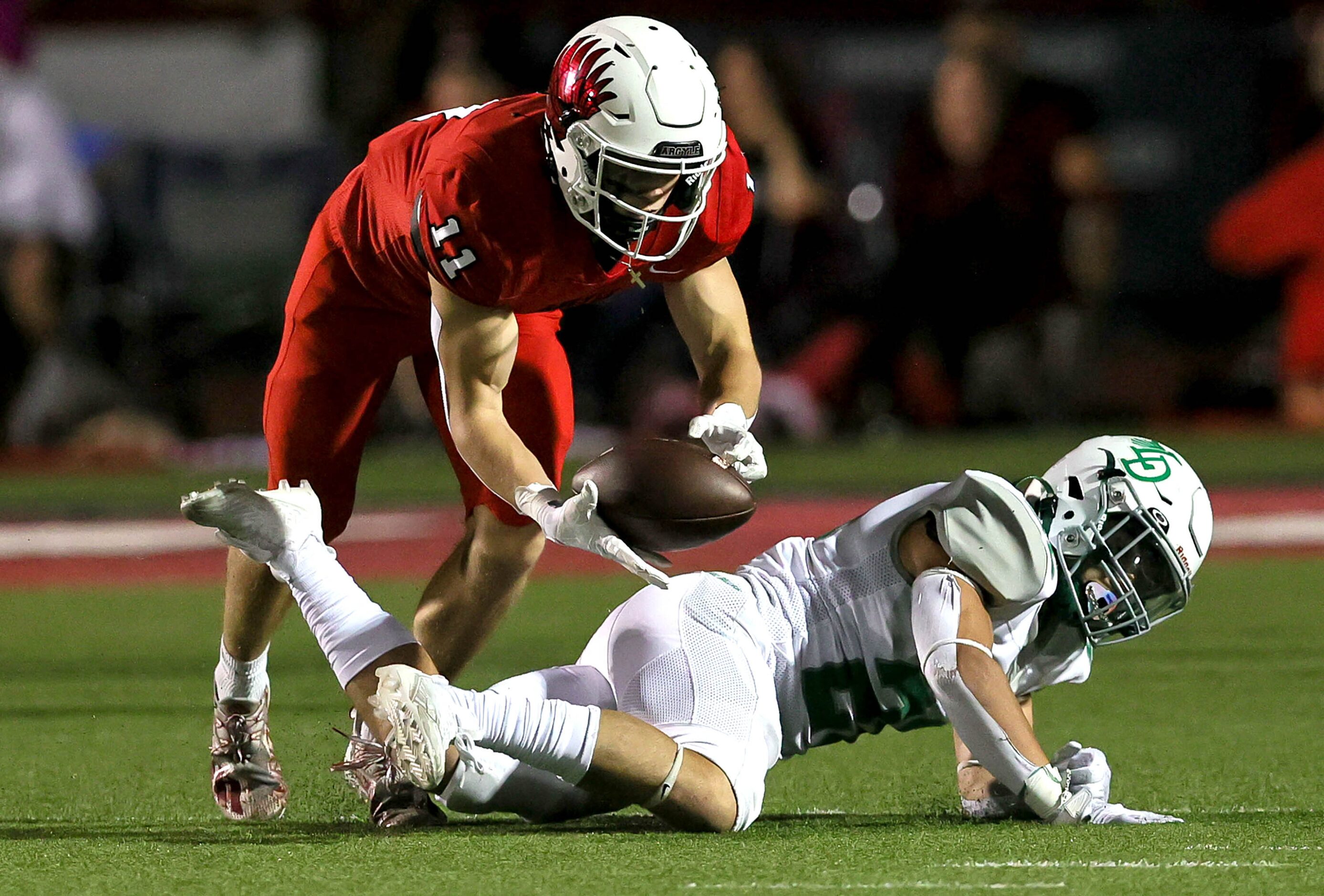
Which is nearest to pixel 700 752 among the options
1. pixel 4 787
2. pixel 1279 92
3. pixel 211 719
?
pixel 4 787

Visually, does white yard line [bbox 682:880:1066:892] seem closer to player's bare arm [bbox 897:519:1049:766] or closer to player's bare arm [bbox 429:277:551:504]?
player's bare arm [bbox 897:519:1049:766]

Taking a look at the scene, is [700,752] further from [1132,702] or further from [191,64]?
[191,64]

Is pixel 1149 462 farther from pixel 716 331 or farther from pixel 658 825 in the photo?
pixel 658 825

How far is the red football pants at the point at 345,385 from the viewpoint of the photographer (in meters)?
3.94

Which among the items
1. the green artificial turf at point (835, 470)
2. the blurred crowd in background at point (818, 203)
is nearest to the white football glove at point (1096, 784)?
Result: the green artificial turf at point (835, 470)

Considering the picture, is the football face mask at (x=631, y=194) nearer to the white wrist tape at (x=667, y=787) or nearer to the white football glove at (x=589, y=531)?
the white football glove at (x=589, y=531)

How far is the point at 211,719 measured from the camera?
4.74 metres

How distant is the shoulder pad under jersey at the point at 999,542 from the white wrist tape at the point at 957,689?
6 centimetres

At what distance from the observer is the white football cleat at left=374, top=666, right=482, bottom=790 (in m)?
3.18

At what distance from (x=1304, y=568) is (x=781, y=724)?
402 centimetres

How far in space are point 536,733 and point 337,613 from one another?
431mm

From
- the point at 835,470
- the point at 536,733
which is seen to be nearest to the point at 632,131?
the point at 536,733

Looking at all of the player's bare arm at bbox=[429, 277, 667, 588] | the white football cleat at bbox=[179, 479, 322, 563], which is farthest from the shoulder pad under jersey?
the white football cleat at bbox=[179, 479, 322, 563]

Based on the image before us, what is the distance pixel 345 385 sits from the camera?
396 centimetres
